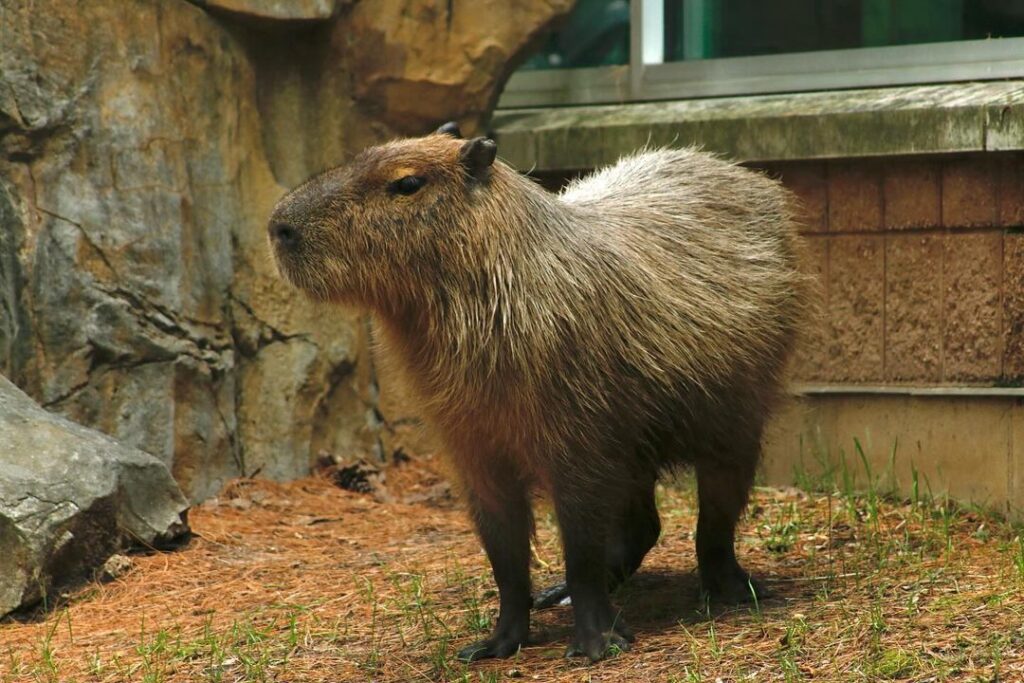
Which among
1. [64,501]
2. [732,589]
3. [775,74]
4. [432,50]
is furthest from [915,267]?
[64,501]

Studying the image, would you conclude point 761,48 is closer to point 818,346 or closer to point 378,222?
point 818,346

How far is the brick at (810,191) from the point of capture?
6.56m

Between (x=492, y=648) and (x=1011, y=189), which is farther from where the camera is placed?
(x=1011, y=189)

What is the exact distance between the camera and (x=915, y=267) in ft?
20.8

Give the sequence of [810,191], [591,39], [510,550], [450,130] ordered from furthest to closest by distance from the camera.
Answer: [591,39], [810,191], [450,130], [510,550]

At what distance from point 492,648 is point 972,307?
2.91 metres

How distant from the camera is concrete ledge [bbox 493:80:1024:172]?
6102mm

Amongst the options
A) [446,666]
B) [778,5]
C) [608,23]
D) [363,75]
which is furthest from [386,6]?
[446,666]

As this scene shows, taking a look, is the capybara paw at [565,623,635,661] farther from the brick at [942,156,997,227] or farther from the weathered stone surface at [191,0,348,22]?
the weathered stone surface at [191,0,348,22]

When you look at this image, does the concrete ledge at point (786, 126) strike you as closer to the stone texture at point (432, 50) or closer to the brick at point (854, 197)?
the brick at point (854, 197)

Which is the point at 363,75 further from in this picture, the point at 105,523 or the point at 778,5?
the point at 105,523

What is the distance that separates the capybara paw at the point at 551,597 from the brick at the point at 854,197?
7.64 ft

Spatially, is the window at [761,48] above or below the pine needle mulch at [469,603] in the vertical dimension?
above

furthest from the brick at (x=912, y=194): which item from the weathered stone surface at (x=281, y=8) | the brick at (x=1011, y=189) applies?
the weathered stone surface at (x=281, y=8)
